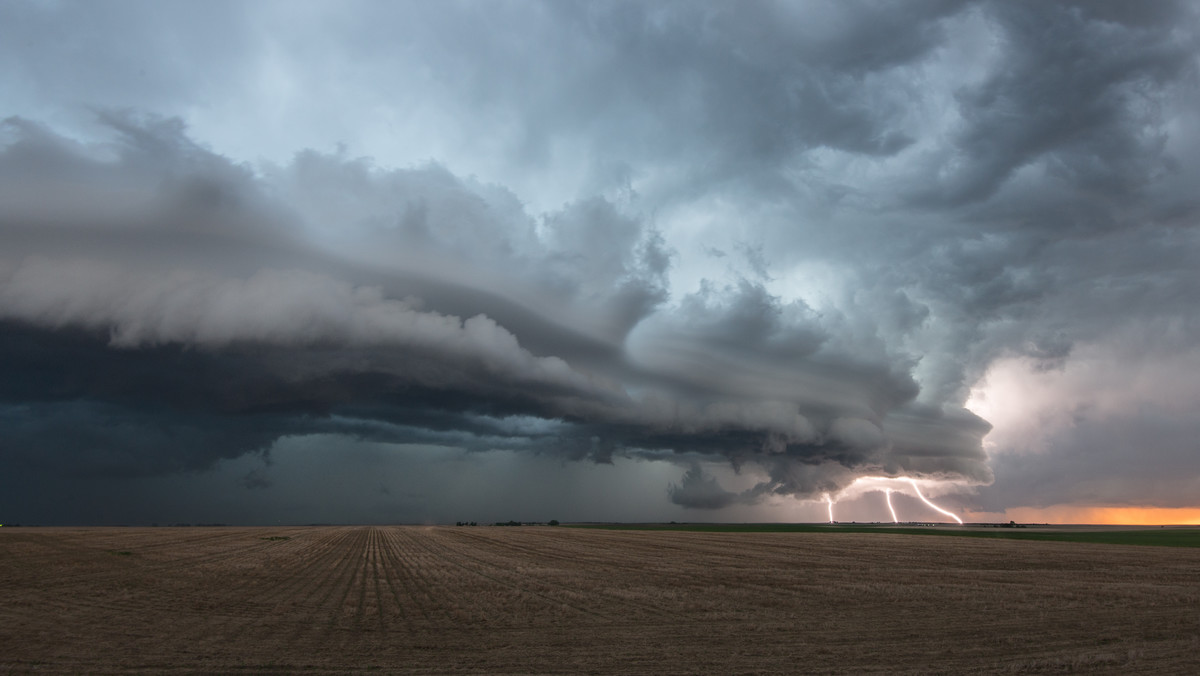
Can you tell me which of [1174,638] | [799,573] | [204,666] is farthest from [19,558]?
[1174,638]

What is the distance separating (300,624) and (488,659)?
358 inches

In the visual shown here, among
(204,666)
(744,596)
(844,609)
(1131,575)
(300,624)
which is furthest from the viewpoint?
(1131,575)

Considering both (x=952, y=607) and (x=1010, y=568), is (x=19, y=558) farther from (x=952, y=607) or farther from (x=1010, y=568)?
(x=1010, y=568)

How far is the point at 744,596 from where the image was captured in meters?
31.7

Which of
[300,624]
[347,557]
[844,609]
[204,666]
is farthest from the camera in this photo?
[347,557]

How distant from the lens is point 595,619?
81.5 feet

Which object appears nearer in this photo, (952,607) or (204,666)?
(204,666)

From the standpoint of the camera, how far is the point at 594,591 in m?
33.1

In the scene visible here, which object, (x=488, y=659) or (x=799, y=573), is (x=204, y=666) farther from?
(x=799, y=573)

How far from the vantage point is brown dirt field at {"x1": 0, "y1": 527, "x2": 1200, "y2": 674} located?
17984 millimetres

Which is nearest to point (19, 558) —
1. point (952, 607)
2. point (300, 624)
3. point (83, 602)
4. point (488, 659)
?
point (83, 602)

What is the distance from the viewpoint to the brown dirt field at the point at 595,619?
1798cm

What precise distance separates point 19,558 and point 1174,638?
7210 cm

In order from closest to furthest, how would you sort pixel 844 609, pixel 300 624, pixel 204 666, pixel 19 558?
pixel 204 666 → pixel 300 624 → pixel 844 609 → pixel 19 558
